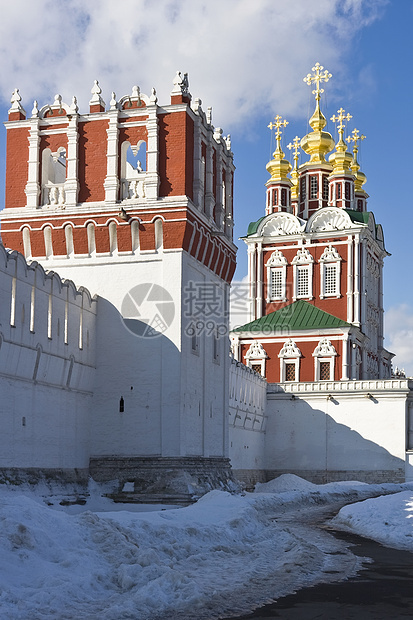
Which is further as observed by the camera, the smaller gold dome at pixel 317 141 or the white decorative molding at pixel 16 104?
the smaller gold dome at pixel 317 141

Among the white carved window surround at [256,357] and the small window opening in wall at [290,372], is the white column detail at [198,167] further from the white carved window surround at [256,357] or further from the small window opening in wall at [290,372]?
the white carved window surround at [256,357]

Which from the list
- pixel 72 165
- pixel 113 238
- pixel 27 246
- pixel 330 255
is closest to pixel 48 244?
pixel 27 246

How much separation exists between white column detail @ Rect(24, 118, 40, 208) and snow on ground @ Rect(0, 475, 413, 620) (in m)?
11.7

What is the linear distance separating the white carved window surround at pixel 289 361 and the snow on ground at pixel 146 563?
33.3 meters

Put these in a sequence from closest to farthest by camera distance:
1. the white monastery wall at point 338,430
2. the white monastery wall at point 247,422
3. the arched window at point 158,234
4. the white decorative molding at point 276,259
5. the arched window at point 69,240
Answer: the arched window at point 158,234, the arched window at point 69,240, the white monastery wall at point 247,422, the white monastery wall at point 338,430, the white decorative molding at point 276,259

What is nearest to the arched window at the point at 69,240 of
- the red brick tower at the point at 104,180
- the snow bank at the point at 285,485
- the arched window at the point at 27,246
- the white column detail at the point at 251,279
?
the red brick tower at the point at 104,180

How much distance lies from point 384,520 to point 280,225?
36504 mm

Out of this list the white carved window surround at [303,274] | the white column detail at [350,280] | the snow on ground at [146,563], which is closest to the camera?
the snow on ground at [146,563]

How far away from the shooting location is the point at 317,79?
61.2 m

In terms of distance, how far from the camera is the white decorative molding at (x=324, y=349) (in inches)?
1937

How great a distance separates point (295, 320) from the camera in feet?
168

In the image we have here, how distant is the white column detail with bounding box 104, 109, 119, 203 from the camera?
24641 mm

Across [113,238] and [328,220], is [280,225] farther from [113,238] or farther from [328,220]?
[113,238]

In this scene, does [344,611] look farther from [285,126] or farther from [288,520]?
[285,126]
